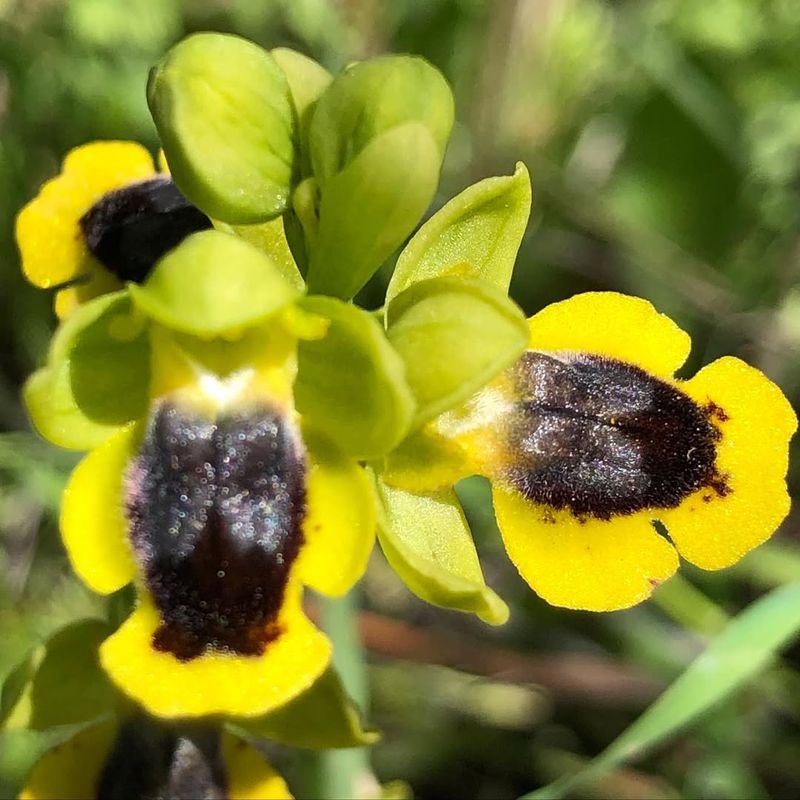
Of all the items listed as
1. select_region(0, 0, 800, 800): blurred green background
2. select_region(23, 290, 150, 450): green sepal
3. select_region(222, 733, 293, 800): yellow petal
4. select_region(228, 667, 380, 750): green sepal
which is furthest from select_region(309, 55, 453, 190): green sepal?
select_region(0, 0, 800, 800): blurred green background

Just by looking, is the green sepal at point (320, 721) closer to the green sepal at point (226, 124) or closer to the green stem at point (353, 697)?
the green stem at point (353, 697)

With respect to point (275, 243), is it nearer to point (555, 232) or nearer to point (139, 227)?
point (139, 227)

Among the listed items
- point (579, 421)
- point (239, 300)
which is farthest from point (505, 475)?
point (239, 300)

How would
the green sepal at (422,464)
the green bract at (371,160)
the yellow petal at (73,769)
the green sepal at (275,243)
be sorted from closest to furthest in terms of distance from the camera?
the green bract at (371,160), the green sepal at (422,464), the green sepal at (275,243), the yellow petal at (73,769)

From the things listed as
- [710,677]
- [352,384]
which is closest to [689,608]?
[710,677]

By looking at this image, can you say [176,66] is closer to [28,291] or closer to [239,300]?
[239,300]

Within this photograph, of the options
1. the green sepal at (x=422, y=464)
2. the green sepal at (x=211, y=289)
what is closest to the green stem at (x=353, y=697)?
the green sepal at (x=422, y=464)

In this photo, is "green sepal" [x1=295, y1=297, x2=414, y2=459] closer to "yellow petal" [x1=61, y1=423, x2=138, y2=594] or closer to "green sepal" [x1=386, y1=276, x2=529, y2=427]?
"green sepal" [x1=386, y1=276, x2=529, y2=427]
